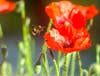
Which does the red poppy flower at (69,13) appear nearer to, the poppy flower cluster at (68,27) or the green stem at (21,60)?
the poppy flower cluster at (68,27)

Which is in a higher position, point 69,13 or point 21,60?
point 69,13

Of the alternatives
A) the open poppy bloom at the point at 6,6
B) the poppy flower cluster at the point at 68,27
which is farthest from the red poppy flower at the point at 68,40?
the open poppy bloom at the point at 6,6

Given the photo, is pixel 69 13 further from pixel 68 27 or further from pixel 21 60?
pixel 21 60

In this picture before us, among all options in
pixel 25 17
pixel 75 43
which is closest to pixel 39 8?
pixel 25 17

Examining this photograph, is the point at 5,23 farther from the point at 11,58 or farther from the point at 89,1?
the point at 89,1

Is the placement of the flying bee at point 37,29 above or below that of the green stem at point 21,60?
above

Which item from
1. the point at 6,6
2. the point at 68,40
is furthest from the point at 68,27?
the point at 6,6

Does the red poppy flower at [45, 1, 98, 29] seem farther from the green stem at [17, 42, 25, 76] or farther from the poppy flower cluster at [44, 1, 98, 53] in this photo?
the green stem at [17, 42, 25, 76]
